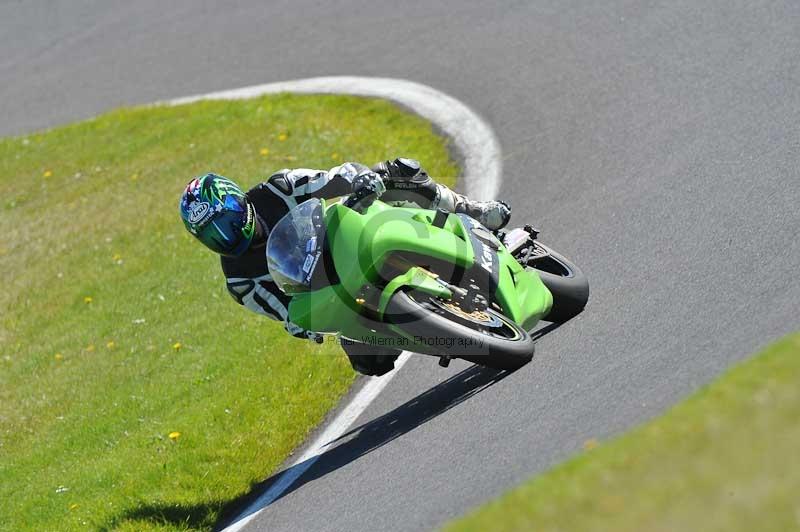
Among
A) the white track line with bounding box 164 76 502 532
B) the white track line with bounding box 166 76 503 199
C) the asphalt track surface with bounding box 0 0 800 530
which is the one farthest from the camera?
the white track line with bounding box 166 76 503 199

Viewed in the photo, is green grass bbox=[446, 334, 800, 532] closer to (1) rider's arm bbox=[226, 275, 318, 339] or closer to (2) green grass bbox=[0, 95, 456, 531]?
(1) rider's arm bbox=[226, 275, 318, 339]

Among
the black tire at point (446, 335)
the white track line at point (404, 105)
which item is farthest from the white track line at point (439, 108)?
the black tire at point (446, 335)

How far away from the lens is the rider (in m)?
7.00

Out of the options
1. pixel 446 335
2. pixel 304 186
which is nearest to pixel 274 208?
pixel 304 186

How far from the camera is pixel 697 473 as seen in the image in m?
4.65

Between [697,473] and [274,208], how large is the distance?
12.5 ft

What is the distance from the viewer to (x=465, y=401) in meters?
7.06

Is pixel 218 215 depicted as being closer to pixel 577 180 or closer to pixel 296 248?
pixel 296 248

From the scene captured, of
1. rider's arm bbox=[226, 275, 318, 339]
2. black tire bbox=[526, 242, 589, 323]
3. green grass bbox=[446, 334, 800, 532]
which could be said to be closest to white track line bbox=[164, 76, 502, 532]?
rider's arm bbox=[226, 275, 318, 339]

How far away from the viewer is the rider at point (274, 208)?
23.0ft

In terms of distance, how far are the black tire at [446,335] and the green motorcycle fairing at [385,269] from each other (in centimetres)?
8

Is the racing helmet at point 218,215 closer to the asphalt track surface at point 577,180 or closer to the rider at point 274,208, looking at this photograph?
the rider at point 274,208

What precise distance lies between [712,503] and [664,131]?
19.2 ft

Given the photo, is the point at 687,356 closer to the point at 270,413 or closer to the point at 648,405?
the point at 648,405
